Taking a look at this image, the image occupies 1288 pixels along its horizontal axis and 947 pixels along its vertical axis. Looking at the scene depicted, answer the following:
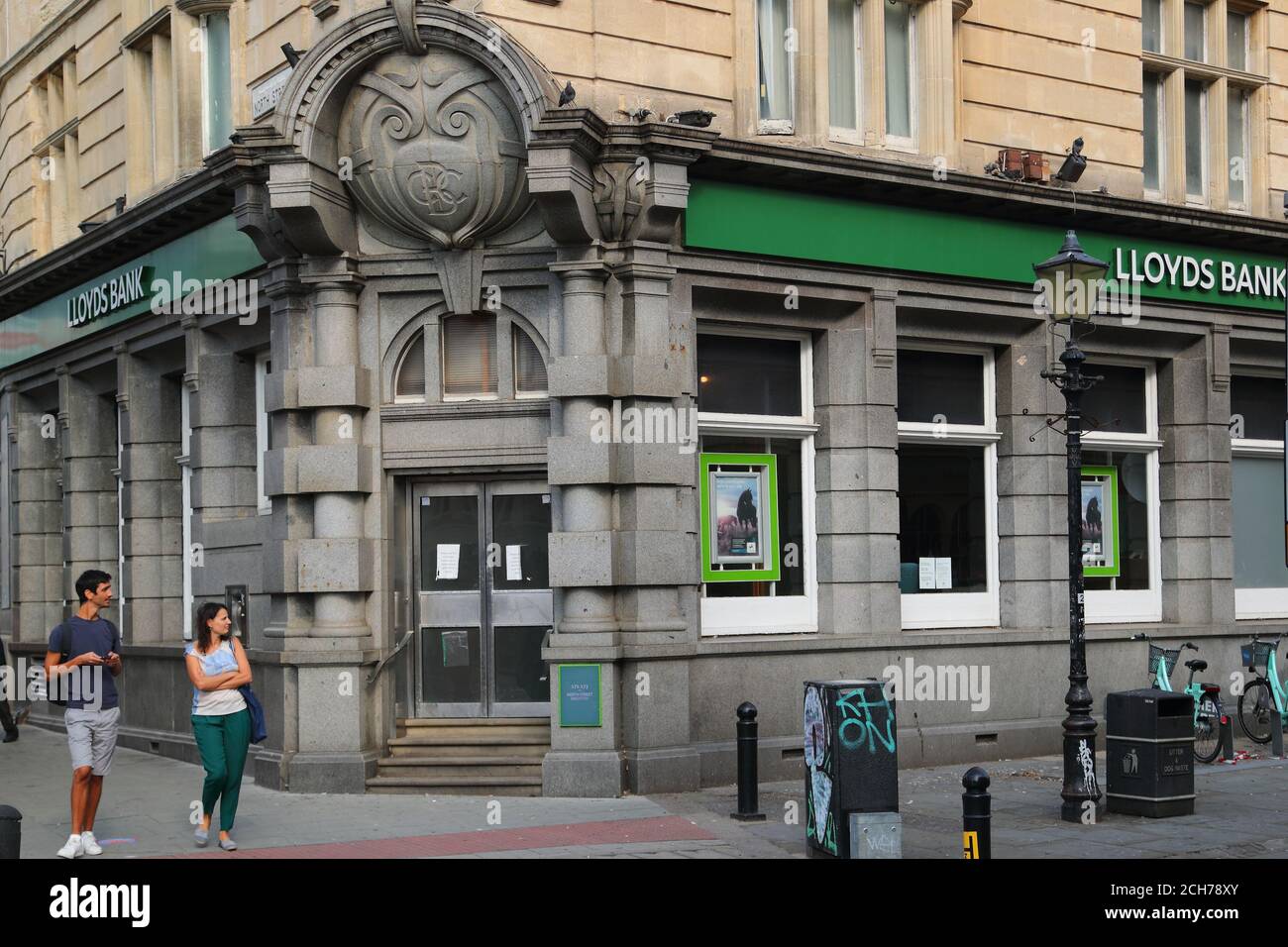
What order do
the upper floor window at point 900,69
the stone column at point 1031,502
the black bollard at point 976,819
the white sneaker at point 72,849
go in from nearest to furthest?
the black bollard at point 976,819, the white sneaker at point 72,849, the upper floor window at point 900,69, the stone column at point 1031,502

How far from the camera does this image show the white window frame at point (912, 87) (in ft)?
54.2

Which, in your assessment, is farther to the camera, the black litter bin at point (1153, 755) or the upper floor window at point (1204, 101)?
the upper floor window at point (1204, 101)

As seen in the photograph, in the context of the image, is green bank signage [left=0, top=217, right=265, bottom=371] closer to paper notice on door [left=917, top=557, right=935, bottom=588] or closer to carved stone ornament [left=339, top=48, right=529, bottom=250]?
carved stone ornament [left=339, top=48, right=529, bottom=250]

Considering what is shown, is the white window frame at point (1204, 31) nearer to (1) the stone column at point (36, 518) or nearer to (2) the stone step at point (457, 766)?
(2) the stone step at point (457, 766)

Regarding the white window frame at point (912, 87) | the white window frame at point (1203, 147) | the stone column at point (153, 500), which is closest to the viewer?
the white window frame at point (912, 87)

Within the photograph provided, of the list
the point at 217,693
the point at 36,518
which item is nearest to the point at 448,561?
the point at 217,693

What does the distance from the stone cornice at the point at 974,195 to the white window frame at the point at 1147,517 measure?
5.45 ft

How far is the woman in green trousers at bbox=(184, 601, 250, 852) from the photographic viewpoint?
11625 mm

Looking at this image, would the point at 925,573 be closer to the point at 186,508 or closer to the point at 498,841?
the point at 498,841

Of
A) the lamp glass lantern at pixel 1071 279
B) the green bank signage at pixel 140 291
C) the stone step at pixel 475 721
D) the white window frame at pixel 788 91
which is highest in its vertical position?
the white window frame at pixel 788 91

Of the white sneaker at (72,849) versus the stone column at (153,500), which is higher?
the stone column at (153,500)

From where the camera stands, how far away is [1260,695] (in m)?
17.5

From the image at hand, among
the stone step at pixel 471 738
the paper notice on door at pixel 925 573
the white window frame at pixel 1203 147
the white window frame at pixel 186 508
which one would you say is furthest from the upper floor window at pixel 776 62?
the white window frame at pixel 186 508

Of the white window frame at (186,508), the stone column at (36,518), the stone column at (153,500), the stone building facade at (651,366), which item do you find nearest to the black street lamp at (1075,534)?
the stone building facade at (651,366)
